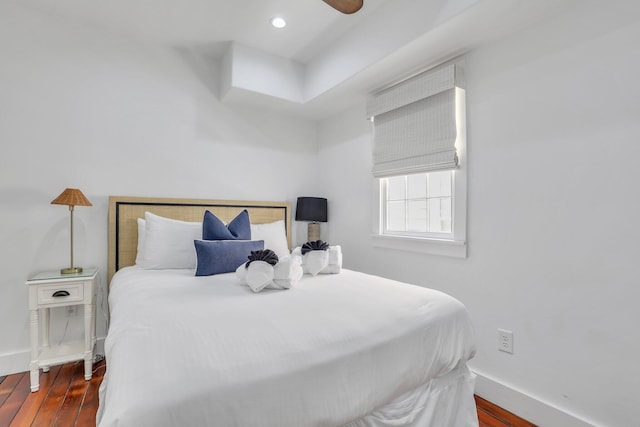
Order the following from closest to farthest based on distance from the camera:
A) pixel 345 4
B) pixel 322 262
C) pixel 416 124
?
pixel 345 4
pixel 322 262
pixel 416 124

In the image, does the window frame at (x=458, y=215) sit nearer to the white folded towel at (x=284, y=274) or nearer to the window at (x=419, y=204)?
the window at (x=419, y=204)

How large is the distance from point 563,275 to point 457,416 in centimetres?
96

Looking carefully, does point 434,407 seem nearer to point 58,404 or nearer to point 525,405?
point 525,405

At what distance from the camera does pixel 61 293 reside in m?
2.15

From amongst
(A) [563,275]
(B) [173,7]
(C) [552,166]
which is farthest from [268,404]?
(B) [173,7]

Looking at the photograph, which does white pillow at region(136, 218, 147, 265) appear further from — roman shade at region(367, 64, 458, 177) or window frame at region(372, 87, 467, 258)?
window frame at region(372, 87, 467, 258)

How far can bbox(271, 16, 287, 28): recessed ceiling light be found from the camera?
2446 mm

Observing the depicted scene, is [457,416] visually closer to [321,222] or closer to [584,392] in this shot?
[584,392]

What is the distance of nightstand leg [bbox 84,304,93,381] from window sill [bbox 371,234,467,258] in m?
2.35

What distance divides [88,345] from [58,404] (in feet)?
1.26

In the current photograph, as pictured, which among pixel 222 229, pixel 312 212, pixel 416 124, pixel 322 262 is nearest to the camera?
pixel 322 262

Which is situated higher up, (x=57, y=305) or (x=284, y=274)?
(x=284, y=274)

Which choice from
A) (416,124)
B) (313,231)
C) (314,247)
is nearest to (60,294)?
(314,247)

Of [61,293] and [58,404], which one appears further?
[61,293]
